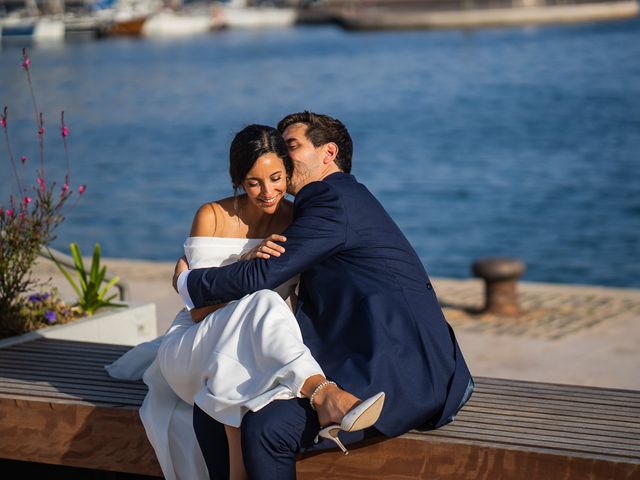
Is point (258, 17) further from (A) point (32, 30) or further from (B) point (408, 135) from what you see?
(B) point (408, 135)

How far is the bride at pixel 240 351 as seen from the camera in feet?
11.9

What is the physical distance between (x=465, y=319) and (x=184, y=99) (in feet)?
127

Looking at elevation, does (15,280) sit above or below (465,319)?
above

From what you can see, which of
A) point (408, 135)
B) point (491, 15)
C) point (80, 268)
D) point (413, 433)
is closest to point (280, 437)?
point (413, 433)

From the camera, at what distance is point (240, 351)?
379 centimetres

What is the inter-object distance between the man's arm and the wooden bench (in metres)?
0.62

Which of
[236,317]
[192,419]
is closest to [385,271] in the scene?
[236,317]

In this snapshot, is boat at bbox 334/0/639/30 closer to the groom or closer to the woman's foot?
the groom

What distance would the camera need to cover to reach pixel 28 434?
4.34m

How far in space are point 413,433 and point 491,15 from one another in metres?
86.6

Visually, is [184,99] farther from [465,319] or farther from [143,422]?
[143,422]

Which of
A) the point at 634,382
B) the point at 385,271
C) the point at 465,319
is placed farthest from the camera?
the point at 465,319

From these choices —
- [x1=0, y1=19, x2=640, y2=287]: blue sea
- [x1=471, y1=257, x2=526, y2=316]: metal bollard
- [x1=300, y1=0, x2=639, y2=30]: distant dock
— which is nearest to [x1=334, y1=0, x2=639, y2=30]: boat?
[x1=300, y1=0, x2=639, y2=30]: distant dock

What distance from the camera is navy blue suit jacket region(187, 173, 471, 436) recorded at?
3.79m
